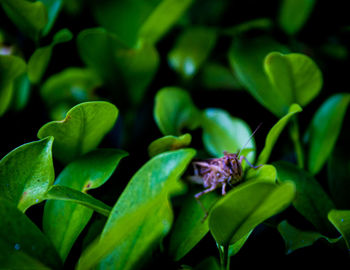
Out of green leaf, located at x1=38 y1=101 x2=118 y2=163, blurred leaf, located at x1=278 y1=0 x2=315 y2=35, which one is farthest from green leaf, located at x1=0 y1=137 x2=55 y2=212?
blurred leaf, located at x1=278 y1=0 x2=315 y2=35

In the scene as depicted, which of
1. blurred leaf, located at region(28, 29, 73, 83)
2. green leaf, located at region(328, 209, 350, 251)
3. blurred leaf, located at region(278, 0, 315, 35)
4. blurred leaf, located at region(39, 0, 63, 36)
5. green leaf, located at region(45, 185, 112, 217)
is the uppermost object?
blurred leaf, located at region(39, 0, 63, 36)

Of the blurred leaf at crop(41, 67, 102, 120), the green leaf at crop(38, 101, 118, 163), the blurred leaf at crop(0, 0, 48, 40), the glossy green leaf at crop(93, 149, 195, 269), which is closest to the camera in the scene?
the glossy green leaf at crop(93, 149, 195, 269)

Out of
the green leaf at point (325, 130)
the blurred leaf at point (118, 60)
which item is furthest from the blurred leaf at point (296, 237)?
the blurred leaf at point (118, 60)

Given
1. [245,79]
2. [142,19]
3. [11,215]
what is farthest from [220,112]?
[11,215]

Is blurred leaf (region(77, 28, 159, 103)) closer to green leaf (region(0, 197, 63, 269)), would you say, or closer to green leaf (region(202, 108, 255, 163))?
green leaf (region(202, 108, 255, 163))

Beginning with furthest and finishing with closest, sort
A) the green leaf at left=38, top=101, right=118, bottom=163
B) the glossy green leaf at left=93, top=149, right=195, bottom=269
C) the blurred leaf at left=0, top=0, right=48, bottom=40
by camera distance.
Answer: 1. the blurred leaf at left=0, top=0, right=48, bottom=40
2. the green leaf at left=38, top=101, right=118, bottom=163
3. the glossy green leaf at left=93, top=149, right=195, bottom=269

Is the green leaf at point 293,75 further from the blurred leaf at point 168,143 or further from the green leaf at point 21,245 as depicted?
the green leaf at point 21,245
